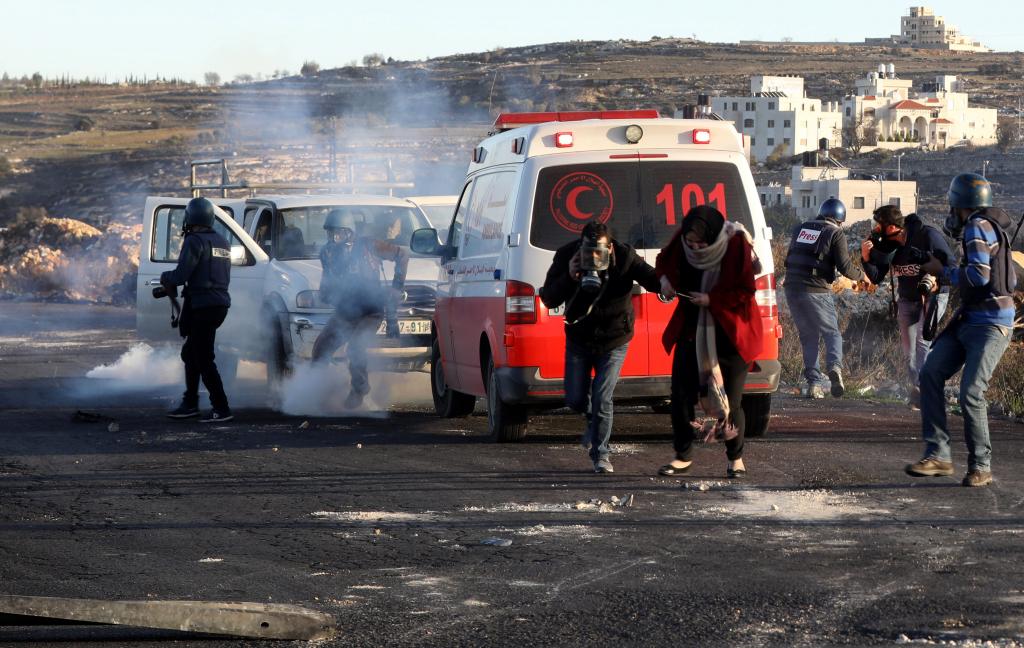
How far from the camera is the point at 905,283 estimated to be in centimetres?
1285

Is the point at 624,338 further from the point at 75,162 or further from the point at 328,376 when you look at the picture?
the point at 75,162

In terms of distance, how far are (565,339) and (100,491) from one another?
322 cm

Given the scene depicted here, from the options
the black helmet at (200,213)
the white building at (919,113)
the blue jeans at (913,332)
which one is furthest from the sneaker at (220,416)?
the white building at (919,113)

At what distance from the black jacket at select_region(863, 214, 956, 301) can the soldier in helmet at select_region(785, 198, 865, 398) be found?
42.4 inches

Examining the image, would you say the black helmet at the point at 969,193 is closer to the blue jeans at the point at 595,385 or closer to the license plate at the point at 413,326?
the blue jeans at the point at 595,385

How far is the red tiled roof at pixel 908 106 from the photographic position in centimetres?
13675

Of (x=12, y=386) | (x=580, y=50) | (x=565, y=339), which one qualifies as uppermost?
(x=580, y=50)

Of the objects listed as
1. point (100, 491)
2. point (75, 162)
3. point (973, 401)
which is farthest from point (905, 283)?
point (75, 162)

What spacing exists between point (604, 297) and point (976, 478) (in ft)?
8.39

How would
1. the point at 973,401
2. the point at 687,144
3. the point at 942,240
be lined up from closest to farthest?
the point at 973,401 → the point at 687,144 → the point at 942,240

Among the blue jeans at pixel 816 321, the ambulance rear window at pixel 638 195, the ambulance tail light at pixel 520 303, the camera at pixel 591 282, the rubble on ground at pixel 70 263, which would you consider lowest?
the rubble on ground at pixel 70 263

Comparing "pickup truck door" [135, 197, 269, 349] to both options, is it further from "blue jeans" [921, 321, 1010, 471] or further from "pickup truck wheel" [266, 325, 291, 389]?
"blue jeans" [921, 321, 1010, 471]

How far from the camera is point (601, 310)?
383 inches

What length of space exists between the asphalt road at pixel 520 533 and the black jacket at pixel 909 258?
3.82ft
